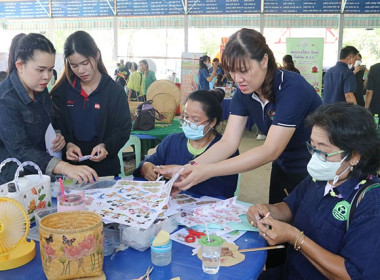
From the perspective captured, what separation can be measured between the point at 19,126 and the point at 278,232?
4.01 ft

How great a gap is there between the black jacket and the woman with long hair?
1.04ft

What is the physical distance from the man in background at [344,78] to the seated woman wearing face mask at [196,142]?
10.4ft

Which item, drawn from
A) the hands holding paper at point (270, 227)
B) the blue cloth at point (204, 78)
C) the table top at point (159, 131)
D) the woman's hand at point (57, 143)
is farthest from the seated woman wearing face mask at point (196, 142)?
the blue cloth at point (204, 78)

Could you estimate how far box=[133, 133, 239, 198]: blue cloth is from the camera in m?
1.99

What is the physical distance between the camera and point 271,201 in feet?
6.98

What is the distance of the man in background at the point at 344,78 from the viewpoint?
15.4 feet

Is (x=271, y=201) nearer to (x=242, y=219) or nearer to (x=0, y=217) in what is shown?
(x=242, y=219)

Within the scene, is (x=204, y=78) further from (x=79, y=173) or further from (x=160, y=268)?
(x=160, y=268)

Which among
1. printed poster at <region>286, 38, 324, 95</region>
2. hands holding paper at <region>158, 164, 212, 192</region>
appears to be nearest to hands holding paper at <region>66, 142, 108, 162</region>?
hands holding paper at <region>158, 164, 212, 192</region>

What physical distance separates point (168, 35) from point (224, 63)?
10.5 metres

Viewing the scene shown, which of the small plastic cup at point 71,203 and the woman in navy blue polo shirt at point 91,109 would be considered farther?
the woman in navy blue polo shirt at point 91,109

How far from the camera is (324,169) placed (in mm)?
1300

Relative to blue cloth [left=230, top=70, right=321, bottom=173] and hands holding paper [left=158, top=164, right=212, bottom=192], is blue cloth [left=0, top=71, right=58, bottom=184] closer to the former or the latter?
hands holding paper [left=158, top=164, right=212, bottom=192]

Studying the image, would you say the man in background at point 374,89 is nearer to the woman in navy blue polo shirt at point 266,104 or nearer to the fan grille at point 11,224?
the woman in navy blue polo shirt at point 266,104
